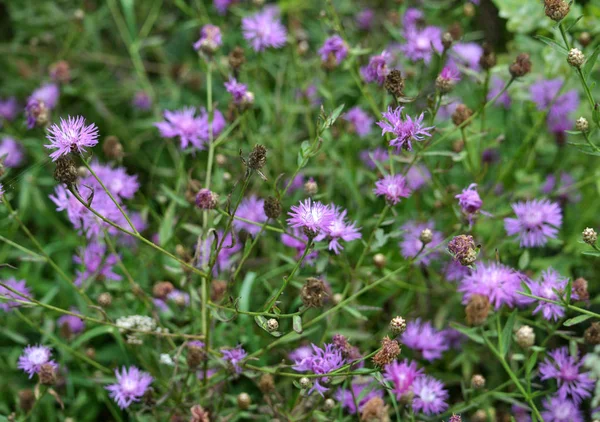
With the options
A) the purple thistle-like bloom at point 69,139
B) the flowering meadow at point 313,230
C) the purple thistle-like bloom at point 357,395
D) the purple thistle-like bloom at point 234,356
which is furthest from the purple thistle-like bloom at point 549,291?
the purple thistle-like bloom at point 69,139

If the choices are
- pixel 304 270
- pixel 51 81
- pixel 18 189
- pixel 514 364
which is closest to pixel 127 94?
pixel 51 81

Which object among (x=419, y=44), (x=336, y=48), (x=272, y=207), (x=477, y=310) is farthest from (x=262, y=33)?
(x=477, y=310)

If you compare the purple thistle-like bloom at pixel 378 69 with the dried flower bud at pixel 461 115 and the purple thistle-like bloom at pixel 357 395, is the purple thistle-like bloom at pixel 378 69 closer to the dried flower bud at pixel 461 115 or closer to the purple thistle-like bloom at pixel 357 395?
the dried flower bud at pixel 461 115

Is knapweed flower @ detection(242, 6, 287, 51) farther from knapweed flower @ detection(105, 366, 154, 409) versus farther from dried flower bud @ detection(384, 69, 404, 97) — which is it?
knapweed flower @ detection(105, 366, 154, 409)

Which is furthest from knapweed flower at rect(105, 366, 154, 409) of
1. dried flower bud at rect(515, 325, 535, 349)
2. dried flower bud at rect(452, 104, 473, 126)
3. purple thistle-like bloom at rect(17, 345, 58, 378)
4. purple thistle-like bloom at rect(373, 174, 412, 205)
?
dried flower bud at rect(452, 104, 473, 126)

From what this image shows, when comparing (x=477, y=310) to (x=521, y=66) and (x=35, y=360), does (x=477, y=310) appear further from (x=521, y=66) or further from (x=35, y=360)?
(x=35, y=360)

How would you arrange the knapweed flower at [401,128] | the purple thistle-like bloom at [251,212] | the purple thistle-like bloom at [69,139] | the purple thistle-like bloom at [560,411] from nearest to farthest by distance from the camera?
the purple thistle-like bloom at [69,139] → the knapweed flower at [401,128] → the purple thistle-like bloom at [560,411] → the purple thistle-like bloom at [251,212]
